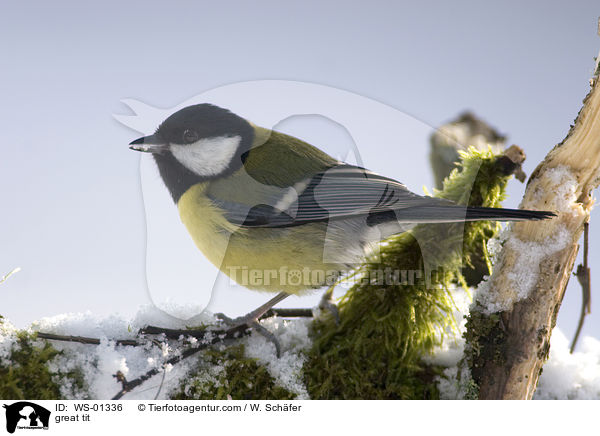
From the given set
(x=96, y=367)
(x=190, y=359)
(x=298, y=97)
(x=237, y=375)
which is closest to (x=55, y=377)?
(x=96, y=367)

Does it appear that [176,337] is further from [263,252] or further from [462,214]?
[462,214]

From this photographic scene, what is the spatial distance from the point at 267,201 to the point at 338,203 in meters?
0.21

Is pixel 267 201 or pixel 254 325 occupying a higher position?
pixel 267 201

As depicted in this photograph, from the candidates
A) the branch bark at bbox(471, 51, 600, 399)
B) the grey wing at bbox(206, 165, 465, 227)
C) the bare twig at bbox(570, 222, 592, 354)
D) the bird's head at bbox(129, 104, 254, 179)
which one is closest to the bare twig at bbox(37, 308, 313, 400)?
the grey wing at bbox(206, 165, 465, 227)

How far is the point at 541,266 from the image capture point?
1357 mm

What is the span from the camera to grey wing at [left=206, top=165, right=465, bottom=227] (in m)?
1.30

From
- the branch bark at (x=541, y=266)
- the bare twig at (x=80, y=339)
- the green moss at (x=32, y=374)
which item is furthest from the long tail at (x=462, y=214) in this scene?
the green moss at (x=32, y=374)

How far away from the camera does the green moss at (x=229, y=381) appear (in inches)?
49.5

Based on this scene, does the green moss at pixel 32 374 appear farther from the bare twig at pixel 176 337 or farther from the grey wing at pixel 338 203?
the grey wing at pixel 338 203

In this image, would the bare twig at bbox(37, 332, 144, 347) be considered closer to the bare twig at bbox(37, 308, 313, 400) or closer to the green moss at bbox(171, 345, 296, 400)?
the bare twig at bbox(37, 308, 313, 400)

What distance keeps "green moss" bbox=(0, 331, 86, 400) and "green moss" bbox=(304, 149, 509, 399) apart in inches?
24.6
